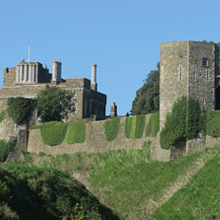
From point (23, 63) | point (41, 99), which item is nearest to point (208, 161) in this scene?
point (41, 99)

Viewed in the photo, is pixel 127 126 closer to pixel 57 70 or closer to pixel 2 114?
pixel 2 114

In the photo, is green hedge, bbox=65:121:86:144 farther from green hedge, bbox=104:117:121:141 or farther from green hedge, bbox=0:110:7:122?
green hedge, bbox=0:110:7:122

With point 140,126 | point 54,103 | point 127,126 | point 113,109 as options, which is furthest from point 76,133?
point 113,109

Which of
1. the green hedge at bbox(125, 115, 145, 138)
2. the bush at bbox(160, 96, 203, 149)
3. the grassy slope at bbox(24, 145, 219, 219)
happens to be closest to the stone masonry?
the green hedge at bbox(125, 115, 145, 138)

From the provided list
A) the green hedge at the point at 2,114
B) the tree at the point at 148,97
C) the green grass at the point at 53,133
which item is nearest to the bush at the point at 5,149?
the green hedge at the point at 2,114

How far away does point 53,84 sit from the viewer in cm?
7881

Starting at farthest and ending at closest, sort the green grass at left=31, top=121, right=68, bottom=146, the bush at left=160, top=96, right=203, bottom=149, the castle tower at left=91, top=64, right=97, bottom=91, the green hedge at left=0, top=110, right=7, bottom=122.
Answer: the castle tower at left=91, top=64, right=97, bottom=91 → the green hedge at left=0, top=110, right=7, bottom=122 → the green grass at left=31, top=121, right=68, bottom=146 → the bush at left=160, top=96, right=203, bottom=149

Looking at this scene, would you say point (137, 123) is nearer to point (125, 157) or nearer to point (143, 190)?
point (125, 157)

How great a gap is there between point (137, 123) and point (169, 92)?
250 inches

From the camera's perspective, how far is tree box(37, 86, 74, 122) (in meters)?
67.9

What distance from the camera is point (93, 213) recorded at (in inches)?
1136

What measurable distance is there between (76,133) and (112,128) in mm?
5090

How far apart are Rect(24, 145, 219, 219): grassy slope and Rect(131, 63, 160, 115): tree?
46.2 ft

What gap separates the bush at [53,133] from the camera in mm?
57263
